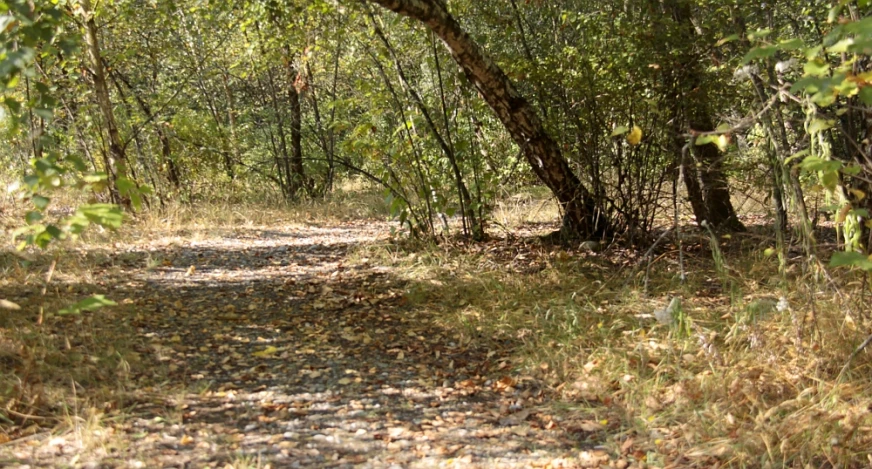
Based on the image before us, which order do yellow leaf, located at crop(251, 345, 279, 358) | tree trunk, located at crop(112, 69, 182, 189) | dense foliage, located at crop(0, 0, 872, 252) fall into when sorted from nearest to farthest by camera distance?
dense foliage, located at crop(0, 0, 872, 252), yellow leaf, located at crop(251, 345, 279, 358), tree trunk, located at crop(112, 69, 182, 189)

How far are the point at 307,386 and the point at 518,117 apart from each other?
9.03ft

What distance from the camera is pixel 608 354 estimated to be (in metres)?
3.37

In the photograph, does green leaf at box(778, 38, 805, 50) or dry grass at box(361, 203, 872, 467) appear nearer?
green leaf at box(778, 38, 805, 50)

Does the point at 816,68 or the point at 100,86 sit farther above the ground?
the point at 100,86

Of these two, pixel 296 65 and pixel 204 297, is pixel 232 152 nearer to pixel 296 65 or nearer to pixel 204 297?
pixel 296 65

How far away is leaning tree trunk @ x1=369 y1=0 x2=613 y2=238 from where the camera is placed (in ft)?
14.5

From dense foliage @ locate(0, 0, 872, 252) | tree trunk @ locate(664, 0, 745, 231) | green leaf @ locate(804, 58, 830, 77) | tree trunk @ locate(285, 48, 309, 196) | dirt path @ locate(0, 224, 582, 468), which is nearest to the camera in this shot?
green leaf @ locate(804, 58, 830, 77)

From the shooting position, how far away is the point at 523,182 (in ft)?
22.3

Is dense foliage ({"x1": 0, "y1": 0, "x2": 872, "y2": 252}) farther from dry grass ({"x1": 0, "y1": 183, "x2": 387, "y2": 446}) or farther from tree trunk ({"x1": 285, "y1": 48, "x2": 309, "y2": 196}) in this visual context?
tree trunk ({"x1": 285, "y1": 48, "x2": 309, "y2": 196})

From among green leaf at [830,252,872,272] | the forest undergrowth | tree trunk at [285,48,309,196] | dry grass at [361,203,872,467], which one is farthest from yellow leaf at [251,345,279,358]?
tree trunk at [285,48,309,196]

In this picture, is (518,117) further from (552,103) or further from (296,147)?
(296,147)

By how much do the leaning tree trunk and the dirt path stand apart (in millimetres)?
1475

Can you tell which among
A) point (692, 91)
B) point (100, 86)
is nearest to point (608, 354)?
point (692, 91)

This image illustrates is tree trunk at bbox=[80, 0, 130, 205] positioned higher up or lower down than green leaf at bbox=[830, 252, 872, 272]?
higher up
